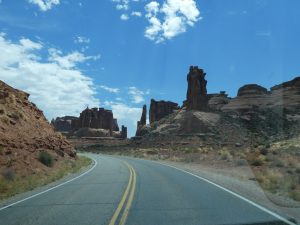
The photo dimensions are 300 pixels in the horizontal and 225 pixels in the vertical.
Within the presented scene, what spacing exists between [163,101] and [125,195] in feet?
519

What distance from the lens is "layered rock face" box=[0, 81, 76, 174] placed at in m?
27.6

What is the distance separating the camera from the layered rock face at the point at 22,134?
90.6 feet

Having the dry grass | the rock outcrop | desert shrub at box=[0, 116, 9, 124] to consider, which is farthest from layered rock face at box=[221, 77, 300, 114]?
the dry grass

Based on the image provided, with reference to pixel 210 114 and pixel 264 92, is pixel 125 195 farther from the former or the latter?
pixel 264 92

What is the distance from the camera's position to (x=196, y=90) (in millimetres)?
109562

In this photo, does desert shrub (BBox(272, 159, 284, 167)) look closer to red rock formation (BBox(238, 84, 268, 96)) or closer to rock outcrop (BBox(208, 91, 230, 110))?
rock outcrop (BBox(208, 91, 230, 110))

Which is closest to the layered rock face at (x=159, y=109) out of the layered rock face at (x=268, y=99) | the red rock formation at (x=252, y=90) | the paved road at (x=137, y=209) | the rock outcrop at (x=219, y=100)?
the rock outcrop at (x=219, y=100)

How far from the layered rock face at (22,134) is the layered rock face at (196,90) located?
6640 cm

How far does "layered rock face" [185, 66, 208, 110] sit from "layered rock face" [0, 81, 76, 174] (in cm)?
6640

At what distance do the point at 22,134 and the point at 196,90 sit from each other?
261ft

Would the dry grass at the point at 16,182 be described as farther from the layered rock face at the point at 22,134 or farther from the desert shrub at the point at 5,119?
the desert shrub at the point at 5,119

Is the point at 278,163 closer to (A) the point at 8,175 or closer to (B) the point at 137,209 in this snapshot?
(A) the point at 8,175

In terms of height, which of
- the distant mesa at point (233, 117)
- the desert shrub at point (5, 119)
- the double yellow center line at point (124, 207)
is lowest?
the double yellow center line at point (124, 207)

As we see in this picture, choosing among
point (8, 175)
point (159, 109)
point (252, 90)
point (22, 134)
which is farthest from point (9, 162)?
point (159, 109)
